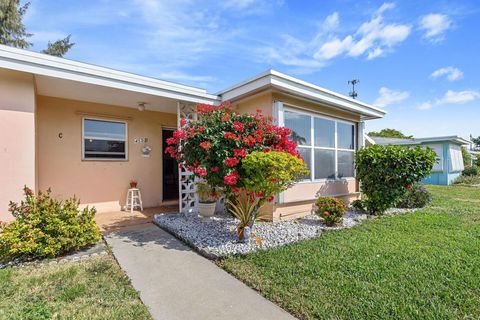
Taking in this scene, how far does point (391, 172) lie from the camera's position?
693 cm

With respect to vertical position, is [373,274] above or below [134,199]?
below

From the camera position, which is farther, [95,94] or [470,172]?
[470,172]

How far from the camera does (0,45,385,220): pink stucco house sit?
15.4 feet

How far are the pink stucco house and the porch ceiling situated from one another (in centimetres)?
2

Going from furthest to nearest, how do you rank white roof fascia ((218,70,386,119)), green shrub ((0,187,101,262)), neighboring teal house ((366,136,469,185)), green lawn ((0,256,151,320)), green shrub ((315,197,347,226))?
1. neighboring teal house ((366,136,469,185))
2. green shrub ((315,197,347,226))
3. white roof fascia ((218,70,386,119))
4. green shrub ((0,187,101,262))
5. green lawn ((0,256,151,320))

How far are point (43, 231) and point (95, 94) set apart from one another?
12.0 feet

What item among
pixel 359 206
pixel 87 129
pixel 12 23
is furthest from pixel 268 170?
pixel 12 23

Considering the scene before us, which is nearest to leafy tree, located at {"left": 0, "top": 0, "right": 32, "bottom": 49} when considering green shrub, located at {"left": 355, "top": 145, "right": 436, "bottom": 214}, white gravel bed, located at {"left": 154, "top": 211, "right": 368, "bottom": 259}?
white gravel bed, located at {"left": 154, "top": 211, "right": 368, "bottom": 259}

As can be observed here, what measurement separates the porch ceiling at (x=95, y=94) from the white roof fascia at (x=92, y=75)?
0.89ft

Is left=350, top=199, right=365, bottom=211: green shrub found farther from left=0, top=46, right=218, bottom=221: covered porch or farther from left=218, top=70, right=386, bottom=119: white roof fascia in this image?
left=0, top=46, right=218, bottom=221: covered porch

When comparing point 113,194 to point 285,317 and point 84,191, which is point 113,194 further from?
point 285,317

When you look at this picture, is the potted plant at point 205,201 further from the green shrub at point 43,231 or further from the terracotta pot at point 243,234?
the green shrub at point 43,231

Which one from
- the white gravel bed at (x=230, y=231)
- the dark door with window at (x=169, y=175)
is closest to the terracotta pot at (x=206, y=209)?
the white gravel bed at (x=230, y=231)

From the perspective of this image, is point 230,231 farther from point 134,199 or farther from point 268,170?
point 134,199
